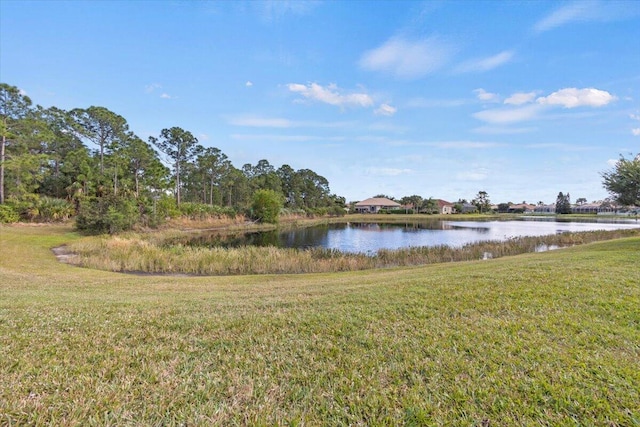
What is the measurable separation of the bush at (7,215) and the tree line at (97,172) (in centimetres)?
6

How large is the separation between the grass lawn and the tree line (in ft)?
79.4

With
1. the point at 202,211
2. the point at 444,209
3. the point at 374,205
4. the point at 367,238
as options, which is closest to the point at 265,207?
the point at 202,211

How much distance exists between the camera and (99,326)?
3768mm

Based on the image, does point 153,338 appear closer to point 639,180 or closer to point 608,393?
point 608,393

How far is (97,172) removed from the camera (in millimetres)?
33312

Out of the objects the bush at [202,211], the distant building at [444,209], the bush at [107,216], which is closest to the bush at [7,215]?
the bush at [107,216]

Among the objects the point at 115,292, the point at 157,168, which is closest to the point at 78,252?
the point at 115,292

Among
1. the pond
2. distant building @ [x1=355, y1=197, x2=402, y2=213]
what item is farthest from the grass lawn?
distant building @ [x1=355, y1=197, x2=402, y2=213]

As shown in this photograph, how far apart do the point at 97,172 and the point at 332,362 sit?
128 ft

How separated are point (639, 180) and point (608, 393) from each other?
1817 centimetres

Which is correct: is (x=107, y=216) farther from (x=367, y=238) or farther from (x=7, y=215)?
(x=367, y=238)

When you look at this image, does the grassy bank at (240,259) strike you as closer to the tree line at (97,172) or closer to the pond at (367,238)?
the pond at (367,238)

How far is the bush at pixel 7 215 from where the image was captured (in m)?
23.4

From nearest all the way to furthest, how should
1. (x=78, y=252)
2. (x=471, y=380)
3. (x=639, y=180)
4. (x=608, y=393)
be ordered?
1. (x=608, y=393)
2. (x=471, y=380)
3. (x=639, y=180)
4. (x=78, y=252)
